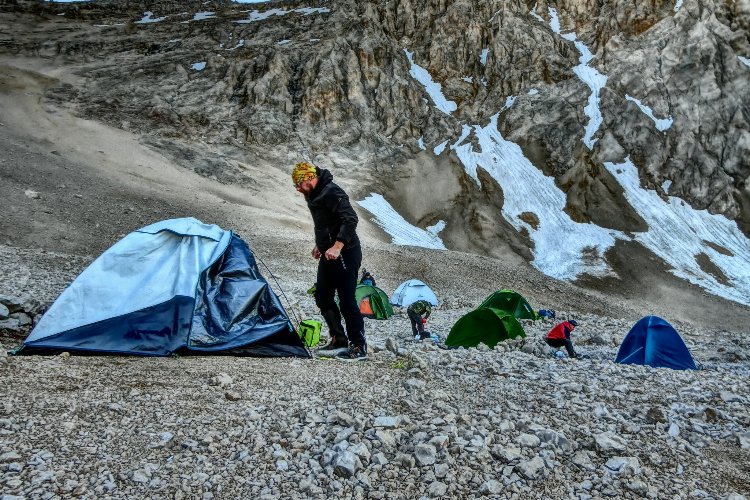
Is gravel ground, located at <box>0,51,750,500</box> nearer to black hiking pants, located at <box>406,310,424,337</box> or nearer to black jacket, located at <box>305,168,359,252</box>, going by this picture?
black jacket, located at <box>305,168,359,252</box>

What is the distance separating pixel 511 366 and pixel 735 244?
212ft

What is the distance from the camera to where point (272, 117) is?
2375 inches

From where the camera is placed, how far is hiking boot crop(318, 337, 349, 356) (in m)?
6.66

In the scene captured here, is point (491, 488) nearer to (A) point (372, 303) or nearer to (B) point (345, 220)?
(B) point (345, 220)

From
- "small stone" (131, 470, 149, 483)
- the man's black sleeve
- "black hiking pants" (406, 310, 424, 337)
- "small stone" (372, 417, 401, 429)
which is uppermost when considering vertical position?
the man's black sleeve

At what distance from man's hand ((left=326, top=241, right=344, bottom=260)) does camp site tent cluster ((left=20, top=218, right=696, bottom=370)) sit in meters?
1.43

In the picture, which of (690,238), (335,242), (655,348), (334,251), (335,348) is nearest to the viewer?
(334,251)

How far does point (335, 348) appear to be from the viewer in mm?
6863

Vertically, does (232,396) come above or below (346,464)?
below

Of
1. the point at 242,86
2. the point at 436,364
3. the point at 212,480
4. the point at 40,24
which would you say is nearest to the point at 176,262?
the point at 436,364

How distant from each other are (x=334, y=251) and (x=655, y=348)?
24.4 feet

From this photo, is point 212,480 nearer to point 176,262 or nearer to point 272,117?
point 176,262

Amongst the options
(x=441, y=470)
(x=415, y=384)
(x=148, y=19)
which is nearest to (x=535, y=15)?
(x=148, y=19)

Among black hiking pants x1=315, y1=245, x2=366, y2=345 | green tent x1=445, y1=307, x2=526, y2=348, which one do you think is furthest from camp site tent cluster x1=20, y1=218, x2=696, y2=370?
green tent x1=445, y1=307, x2=526, y2=348
